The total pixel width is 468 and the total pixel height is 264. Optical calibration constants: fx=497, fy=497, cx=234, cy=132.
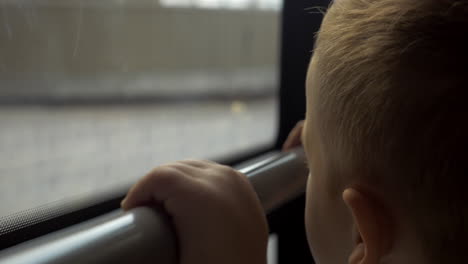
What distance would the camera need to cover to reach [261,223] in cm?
49

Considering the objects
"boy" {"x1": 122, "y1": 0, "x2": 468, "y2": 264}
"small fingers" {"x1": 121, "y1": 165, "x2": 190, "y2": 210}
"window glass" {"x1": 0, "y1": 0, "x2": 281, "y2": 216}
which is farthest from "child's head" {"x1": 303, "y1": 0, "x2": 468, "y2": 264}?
"window glass" {"x1": 0, "y1": 0, "x2": 281, "y2": 216}

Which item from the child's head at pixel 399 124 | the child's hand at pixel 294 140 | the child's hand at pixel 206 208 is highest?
the child's head at pixel 399 124

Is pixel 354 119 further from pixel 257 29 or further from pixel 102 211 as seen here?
pixel 257 29

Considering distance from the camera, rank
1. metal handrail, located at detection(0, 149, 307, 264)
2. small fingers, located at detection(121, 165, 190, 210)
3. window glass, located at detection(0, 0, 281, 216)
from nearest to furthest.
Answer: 1. metal handrail, located at detection(0, 149, 307, 264)
2. small fingers, located at detection(121, 165, 190, 210)
3. window glass, located at detection(0, 0, 281, 216)

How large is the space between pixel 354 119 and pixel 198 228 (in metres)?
0.16

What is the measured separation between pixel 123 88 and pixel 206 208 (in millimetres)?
345

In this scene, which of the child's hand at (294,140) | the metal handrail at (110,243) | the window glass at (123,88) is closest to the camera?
the metal handrail at (110,243)

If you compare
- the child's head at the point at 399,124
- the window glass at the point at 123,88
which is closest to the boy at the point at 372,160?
the child's head at the point at 399,124

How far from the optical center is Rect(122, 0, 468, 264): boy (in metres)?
0.35

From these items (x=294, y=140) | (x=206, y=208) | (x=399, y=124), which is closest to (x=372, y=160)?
(x=399, y=124)

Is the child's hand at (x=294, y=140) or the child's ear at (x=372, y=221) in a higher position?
the child's ear at (x=372, y=221)

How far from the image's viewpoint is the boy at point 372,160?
35 cm

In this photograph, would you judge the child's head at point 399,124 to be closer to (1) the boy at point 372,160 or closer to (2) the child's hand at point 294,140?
(1) the boy at point 372,160

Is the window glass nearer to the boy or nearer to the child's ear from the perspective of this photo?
the boy
